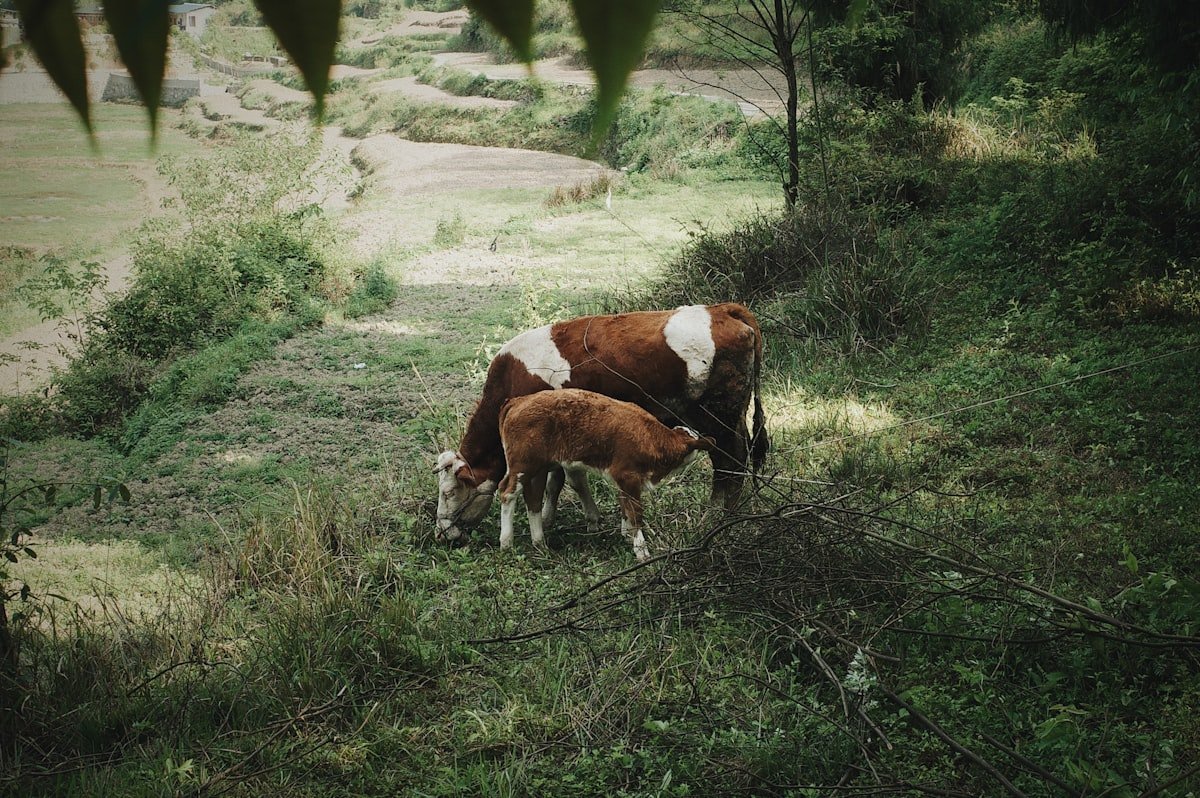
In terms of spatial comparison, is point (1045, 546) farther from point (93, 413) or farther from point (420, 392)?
point (93, 413)

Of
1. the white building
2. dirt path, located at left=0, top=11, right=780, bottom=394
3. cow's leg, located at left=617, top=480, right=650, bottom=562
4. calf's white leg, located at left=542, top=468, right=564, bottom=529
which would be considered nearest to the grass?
dirt path, located at left=0, top=11, right=780, bottom=394

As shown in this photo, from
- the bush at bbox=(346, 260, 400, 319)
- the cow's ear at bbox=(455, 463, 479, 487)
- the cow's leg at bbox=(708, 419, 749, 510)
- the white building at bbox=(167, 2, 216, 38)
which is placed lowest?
the bush at bbox=(346, 260, 400, 319)

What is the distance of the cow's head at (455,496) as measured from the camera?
5.69 metres

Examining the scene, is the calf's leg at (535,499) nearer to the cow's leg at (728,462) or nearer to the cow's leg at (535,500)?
the cow's leg at (535,500)

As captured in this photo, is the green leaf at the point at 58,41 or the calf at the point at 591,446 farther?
the calf at the point at 591,446

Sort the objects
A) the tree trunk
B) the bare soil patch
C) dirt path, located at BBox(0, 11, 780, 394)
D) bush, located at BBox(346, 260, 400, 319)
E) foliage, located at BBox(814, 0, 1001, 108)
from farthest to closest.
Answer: the bare soil patch, dirt path, located at BBox(0, 11, 780, 394), bush, located at BBox(346, 260, 400, 319), foliage, located at BBox(814, 0, 1001, 108), the tree trunk

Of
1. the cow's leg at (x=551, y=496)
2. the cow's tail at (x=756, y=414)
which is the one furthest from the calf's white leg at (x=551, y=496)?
the cow's tail at (x=756, y=414)

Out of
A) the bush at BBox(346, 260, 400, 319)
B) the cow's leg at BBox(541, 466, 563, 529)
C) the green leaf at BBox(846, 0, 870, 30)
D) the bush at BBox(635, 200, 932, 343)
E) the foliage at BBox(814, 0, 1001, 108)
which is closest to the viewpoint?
the green leaf at BBox(846, 0, 870, 30)

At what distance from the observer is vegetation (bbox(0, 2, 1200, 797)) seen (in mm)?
3232

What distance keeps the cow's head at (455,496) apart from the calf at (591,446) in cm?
31

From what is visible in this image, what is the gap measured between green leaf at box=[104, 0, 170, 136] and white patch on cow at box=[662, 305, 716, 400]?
204 inches

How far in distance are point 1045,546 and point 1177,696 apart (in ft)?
3.76

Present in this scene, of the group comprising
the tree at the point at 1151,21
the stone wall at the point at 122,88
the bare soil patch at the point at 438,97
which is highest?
the tree at the point at 1151,21

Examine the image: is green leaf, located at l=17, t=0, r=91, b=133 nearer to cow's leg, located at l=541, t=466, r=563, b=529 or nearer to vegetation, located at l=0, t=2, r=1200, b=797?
vegetation, located at l=0, t=2, r=1200, b=797
